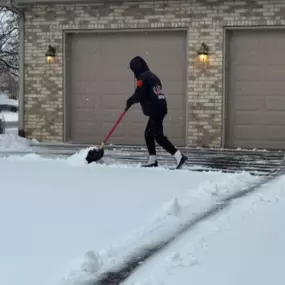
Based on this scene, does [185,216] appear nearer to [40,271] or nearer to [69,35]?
[40,271]

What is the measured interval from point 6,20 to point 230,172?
2238 centimetres

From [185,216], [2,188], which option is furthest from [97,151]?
[185,216]

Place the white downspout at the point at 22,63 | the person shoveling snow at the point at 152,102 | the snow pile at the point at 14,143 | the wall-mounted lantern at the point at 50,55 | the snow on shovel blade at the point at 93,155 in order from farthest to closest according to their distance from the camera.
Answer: the white downspout at the point at 22,63 < the wall-mounted lantern at the point at 50,55 < the snow pile at the point at 14,143 < the snow on shovel blade at the point at 93,155 < the person shoveling snow at the point at 152,102

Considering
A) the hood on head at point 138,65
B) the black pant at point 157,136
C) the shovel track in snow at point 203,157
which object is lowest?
the shovel track in snow at point 203,157

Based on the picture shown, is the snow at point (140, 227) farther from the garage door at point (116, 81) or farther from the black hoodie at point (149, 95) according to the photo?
the garage door at point (116, 81)

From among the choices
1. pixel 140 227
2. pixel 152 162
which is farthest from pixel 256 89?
pixel 140 227

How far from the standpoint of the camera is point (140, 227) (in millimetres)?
4918

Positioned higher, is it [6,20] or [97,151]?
[6,20]

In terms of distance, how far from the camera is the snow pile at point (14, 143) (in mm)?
11406

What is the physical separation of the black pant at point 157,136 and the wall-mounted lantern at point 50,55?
474cm

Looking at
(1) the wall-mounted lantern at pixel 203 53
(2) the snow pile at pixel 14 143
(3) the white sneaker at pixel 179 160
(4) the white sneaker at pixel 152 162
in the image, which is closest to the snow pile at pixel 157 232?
(3) the white sneaker at pixel 179 160

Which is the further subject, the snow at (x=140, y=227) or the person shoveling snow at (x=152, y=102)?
the person shoveling snow at (x=152, y=102)

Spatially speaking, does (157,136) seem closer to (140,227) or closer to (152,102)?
(152,102)

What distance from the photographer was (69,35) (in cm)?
1309
